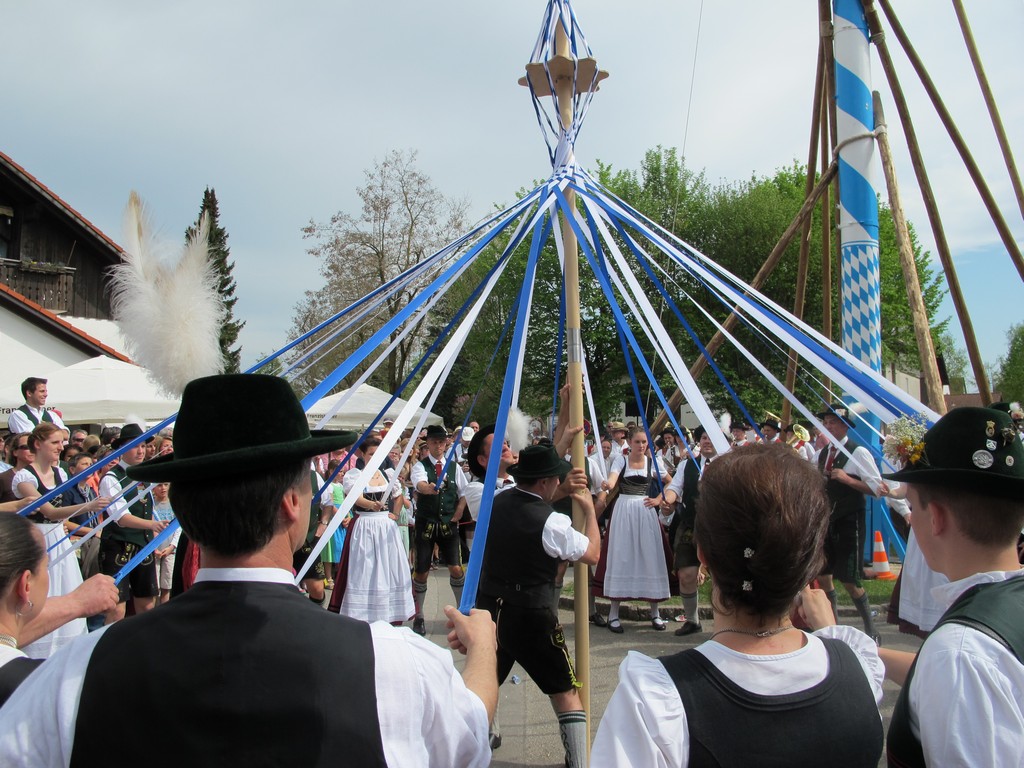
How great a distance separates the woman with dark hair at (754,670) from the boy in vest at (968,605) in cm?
11

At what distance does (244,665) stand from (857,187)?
22.0ft

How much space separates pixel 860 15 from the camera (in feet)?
20.9

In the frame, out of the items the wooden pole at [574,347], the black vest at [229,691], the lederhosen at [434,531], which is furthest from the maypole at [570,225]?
the lederhosen at [434,531]

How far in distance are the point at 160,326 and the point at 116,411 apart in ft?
32.4

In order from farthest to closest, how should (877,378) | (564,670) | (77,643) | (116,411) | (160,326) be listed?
(116,411)
(564,670)
(160,326)
(877,378)
(77,643)

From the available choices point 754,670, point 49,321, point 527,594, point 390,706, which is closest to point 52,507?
point 527,594

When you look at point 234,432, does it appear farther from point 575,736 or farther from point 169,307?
point 575,736

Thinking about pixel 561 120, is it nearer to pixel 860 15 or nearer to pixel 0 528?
pixel 0 528

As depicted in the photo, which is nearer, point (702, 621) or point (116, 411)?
point (702, 621)

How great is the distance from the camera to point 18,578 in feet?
6.36

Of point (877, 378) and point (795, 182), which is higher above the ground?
point (795, 182)

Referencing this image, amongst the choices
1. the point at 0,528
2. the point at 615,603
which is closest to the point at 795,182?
the point at 615,603

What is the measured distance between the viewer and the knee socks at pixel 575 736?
11.6ft

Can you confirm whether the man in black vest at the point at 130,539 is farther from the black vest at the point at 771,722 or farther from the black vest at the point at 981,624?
the black vest at the point at 981,624
